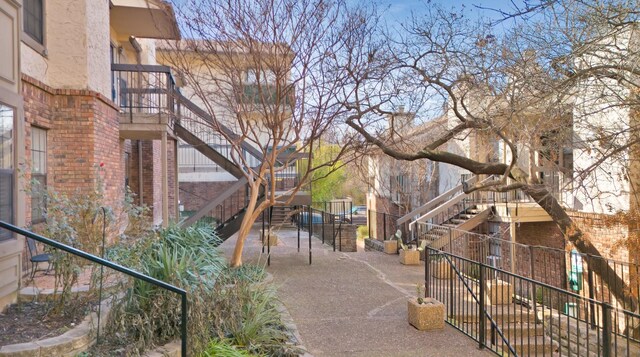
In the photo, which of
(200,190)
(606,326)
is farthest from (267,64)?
(200,190)

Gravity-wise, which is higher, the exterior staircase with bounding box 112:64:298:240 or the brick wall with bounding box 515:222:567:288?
the exterior staircase with bounding box 112:64:298:240

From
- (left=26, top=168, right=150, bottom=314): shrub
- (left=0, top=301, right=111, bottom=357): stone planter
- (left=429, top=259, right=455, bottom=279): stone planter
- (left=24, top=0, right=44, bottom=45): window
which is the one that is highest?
(left=24, top=0, right=44, bottom=45): window

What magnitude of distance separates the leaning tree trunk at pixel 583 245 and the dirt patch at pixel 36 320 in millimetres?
8287

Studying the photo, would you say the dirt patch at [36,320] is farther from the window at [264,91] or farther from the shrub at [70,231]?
the window at [264,91]

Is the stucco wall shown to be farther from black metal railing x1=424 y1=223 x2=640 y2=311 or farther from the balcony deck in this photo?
black metal railing x1=424 y1=223 x2=640 y2=311

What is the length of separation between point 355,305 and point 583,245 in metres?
5.64

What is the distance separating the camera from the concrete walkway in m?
6.28

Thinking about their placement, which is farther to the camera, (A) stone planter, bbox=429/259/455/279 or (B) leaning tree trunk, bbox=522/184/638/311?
(B) leaning tree trunk, bbox=522/184/638/311

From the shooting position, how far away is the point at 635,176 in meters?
10.9

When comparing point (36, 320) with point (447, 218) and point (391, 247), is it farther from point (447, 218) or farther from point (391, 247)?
point (447, 218)

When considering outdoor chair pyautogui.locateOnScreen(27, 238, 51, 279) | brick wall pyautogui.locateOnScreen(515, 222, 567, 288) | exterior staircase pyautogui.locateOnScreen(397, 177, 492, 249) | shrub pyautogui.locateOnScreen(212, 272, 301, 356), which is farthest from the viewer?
brick wall pyautogui.locateOnScreen(515, 222, 567, 288)

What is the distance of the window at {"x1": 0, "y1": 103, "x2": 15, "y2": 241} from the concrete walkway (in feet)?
12.4

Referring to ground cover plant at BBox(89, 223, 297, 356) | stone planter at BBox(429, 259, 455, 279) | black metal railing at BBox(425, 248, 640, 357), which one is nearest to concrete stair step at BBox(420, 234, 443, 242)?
stone planter at BBox(429, 259, 455, 279)

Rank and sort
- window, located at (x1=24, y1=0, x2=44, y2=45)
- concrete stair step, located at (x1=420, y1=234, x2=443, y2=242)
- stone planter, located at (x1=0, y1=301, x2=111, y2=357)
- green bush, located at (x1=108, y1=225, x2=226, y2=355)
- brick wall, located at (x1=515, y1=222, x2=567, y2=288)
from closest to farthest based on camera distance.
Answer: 1. stone planter, located at (x1=0, y1=301, x2=111, y2=357)
2. green bush, located at (x1=108, y1=225, x2=226, y2=355)
3. window, located at (x1=24, y1=0, x2=44, y2=45)
4. brick wall, located at (x1=515, y1=222, x2=567, y2=288)
5. concrete stair step, located at (x1=420, y1=234, x2=443, y2=242)
